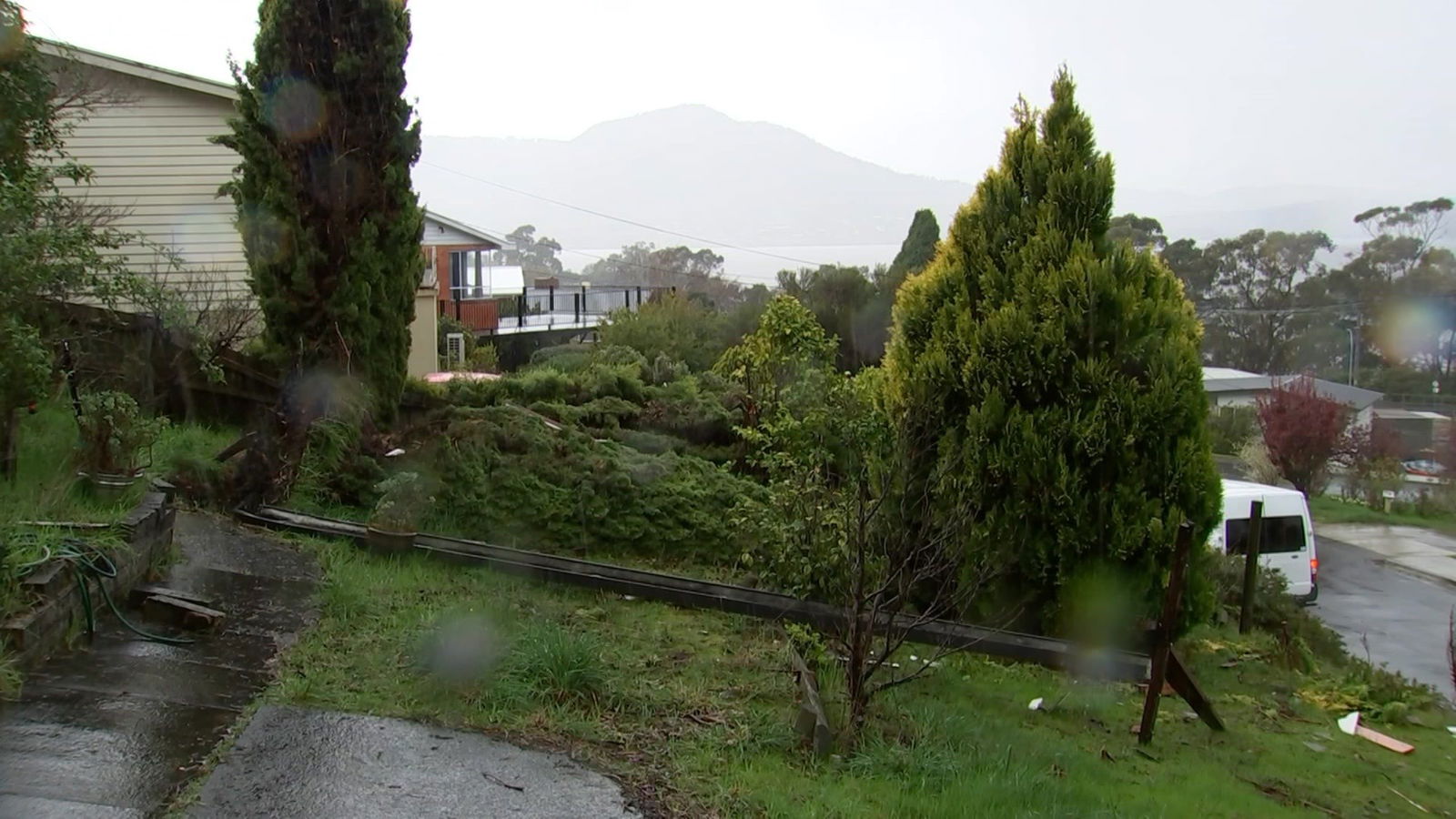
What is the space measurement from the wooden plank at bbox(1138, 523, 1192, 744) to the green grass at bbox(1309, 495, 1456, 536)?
28.3 m

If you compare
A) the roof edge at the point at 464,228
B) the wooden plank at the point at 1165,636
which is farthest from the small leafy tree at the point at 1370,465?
the wooden plank at the point at 1165,636

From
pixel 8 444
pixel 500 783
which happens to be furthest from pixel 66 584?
pixel 500 783

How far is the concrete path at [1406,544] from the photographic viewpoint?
2498 centimetres

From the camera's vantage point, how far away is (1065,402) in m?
6.55

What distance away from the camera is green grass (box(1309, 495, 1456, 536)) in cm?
3084

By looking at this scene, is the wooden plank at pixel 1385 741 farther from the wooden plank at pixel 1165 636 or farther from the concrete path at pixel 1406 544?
the concrete path at pixel 1406 544

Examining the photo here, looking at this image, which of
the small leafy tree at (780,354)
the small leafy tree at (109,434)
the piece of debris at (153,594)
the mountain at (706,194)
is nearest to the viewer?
the piece of debris at (153,594)

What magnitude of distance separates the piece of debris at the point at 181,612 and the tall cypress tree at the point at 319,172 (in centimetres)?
443

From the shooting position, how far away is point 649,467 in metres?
8.40

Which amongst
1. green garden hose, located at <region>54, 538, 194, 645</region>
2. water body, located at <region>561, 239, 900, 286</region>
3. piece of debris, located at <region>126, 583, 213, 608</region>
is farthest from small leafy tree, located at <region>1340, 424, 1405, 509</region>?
green garden hose, located at <region>54, 538, 194, 645</region>

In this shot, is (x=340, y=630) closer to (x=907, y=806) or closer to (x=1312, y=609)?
(x=907, y=806)

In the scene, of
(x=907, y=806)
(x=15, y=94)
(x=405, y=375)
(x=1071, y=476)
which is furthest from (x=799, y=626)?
(x=405, y=375)

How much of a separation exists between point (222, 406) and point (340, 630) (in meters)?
5.33

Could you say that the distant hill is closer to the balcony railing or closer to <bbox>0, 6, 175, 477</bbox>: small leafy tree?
the balcony railing
